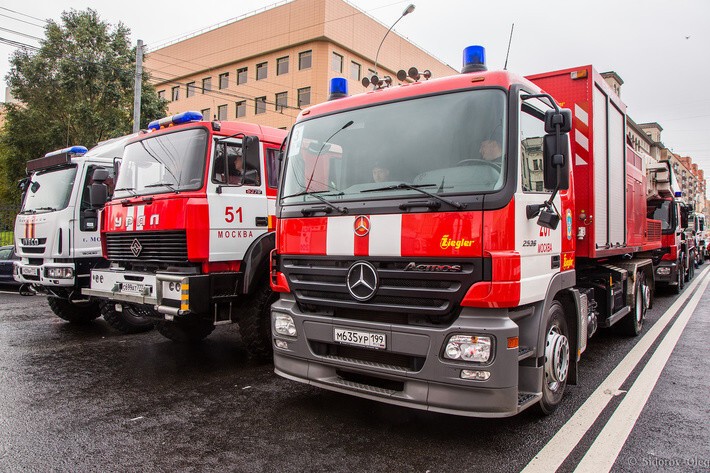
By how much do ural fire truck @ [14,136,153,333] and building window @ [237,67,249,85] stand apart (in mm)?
34223

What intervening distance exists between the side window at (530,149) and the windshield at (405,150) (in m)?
0.20

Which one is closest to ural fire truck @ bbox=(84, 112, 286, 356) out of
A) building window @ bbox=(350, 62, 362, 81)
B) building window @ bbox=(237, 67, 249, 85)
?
building window @ bbox=(350, 62, 362, 81)

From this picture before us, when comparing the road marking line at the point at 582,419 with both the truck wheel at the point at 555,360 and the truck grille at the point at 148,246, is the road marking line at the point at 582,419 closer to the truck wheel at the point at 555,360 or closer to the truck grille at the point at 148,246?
the truck wheel at the point at 555,360

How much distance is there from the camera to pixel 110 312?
7.46 m

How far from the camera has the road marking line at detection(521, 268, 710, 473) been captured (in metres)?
3.28

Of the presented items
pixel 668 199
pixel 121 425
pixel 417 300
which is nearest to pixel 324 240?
pixel 417 300

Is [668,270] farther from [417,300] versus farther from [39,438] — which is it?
[39,438]

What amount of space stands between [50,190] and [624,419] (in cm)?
846

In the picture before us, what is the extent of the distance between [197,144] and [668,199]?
1013cm

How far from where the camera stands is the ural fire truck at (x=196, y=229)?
543 cm

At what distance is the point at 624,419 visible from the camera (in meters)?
4.05

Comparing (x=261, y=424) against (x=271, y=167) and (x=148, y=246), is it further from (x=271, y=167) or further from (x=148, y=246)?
(x=271, y=167)

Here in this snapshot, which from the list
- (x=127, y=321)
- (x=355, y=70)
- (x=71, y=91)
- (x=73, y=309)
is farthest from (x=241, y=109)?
(x=127, y=321)

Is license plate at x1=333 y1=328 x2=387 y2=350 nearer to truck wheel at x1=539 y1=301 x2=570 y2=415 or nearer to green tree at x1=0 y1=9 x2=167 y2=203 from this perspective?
truck wheel at x1=539 y1=301 x2=570 y2=415
